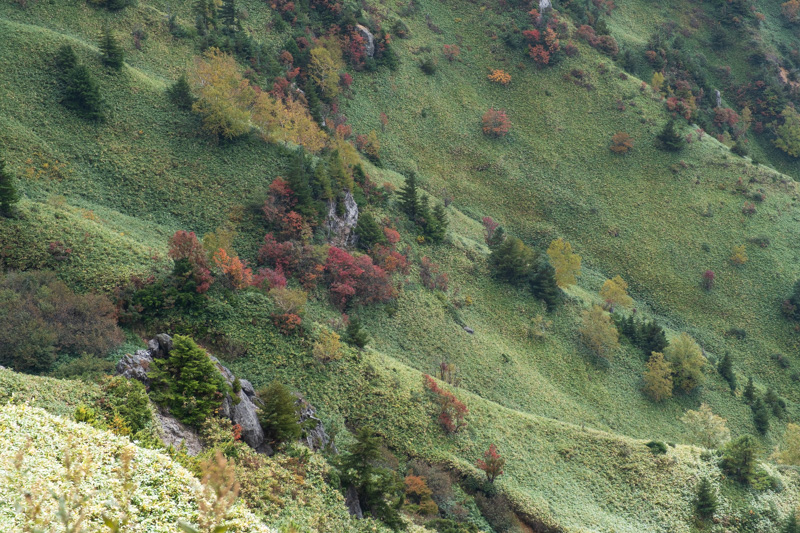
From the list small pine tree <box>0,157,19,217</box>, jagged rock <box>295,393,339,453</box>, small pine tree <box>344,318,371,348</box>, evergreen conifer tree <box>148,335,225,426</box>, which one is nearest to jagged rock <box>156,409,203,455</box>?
evergreen conifer tree <box>148,335,225,426</box>

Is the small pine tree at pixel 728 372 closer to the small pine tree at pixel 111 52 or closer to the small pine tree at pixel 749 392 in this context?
the small pine tree at pixel 749 392

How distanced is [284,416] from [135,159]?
134 ft

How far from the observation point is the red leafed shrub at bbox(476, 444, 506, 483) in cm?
3962

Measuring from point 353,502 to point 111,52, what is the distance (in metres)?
59.7

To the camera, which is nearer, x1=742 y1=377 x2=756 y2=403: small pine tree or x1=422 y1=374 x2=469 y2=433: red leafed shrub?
x1=422 y1=374 x2=469 y2=433: red leafed shrub

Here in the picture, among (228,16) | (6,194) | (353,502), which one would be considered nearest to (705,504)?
(353,502)

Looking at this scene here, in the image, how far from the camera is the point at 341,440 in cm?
3666

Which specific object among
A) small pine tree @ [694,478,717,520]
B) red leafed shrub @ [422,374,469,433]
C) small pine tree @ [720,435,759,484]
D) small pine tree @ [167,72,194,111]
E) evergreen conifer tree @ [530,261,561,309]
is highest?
small pine tree @ [167,72,194,111]

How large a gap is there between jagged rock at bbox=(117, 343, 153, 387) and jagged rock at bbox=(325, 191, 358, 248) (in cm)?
3480

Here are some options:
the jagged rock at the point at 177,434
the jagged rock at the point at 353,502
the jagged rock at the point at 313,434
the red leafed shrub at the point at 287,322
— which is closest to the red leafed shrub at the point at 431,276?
the red leafed shrub at the point at 287,322

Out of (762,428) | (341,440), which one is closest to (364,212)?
(341,440)

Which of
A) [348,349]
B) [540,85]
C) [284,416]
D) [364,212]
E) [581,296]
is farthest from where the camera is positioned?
[540,85]

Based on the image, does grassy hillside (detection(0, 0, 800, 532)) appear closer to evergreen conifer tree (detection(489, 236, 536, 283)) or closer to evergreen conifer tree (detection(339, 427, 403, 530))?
evergreen conifer tree (detection(489, 236, 536, 283))

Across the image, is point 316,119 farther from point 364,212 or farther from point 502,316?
point 502,316
